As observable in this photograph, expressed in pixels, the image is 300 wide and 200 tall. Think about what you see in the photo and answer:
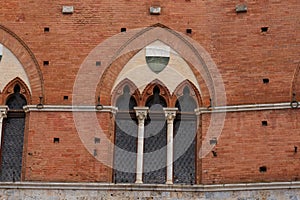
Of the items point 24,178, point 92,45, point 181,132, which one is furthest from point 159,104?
point 24,178

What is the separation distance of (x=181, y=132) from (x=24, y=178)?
264cm

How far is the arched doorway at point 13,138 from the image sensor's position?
14.3 m

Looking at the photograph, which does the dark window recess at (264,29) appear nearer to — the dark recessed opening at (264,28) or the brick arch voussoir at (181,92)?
the dark recessed opening at (264,28)

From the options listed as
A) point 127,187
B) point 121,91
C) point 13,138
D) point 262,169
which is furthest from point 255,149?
point 13,138

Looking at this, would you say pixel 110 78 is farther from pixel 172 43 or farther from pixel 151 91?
pixel 172 43

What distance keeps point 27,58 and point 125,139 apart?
85.0 inches

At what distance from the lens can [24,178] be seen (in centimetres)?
1409

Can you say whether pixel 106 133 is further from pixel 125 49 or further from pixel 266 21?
pixel 266 21

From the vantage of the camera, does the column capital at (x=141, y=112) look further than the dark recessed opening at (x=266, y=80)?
Yes

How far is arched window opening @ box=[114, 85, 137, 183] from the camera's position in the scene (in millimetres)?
14242

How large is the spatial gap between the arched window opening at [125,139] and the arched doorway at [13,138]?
1.57 meters

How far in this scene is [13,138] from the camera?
14539 mm

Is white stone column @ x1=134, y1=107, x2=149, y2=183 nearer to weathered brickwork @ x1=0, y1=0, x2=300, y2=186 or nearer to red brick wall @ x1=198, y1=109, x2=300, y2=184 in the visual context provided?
weathered brickwork @ x1=0, y1=0, x2=300, y2=186

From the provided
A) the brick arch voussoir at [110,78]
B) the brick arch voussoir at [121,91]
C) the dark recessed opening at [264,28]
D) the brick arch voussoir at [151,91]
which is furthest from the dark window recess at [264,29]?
the brick arch voussoir at [121,91]
